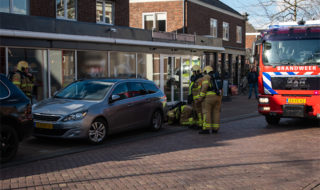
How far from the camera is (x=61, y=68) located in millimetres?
13359

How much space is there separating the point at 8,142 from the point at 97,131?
2.25 meters

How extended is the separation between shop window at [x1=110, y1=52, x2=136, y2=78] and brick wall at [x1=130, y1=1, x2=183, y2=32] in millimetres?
9568

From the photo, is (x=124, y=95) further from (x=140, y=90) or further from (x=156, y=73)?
(x=156, y=73)

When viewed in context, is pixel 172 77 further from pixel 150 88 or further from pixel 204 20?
pixel 204 20

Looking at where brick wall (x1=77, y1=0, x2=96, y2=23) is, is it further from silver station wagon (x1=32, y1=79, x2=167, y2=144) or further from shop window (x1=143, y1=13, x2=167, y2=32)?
shop window (x1=143, y1=13, x2=167, y2=32)

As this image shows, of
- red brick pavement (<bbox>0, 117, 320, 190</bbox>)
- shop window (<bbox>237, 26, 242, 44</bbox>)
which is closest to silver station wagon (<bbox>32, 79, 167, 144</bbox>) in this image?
red brick pavement (<bbox>0, 117, 320, 190</bbox>)

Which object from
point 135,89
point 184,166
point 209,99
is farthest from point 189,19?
point 184,166

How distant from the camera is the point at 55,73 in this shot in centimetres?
1316

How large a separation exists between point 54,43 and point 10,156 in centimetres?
684

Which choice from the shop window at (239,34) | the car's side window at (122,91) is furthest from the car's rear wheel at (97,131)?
the shop window at (239,34)

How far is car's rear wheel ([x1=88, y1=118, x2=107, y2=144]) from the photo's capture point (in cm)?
834

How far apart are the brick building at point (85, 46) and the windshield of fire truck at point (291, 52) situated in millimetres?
6332

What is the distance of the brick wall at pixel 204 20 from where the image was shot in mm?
25750

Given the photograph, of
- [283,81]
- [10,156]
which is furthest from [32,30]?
[283,81]
